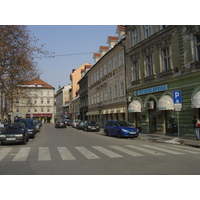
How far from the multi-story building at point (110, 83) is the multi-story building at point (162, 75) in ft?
7.69

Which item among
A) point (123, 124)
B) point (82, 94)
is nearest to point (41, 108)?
point (82, 94)

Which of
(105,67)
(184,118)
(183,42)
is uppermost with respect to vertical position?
(105,67)

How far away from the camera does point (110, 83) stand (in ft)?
116

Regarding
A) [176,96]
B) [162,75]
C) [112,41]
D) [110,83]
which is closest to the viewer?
[176,96]

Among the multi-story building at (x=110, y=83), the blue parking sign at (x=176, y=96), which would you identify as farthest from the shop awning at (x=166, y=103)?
the multi-story building at (x=110, y=83)

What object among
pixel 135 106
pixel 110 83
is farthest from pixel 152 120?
pixel 110 83

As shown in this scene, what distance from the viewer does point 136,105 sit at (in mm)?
25125

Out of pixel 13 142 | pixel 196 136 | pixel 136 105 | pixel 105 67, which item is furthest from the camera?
pixel 105 67

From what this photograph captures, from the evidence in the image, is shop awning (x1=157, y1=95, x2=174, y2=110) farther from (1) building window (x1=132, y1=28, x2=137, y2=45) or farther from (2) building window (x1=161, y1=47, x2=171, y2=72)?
(1) building window (x1=132, y1=28, x2=137, y2=45)

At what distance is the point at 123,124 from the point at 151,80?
604 cm

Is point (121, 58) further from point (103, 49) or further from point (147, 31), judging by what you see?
point (103, 49)

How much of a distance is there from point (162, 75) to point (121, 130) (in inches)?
270

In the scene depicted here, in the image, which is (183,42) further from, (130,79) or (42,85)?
(42,85)

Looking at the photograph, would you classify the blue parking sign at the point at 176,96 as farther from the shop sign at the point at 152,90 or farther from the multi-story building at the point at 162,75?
the shop sign at the point at 152,90
